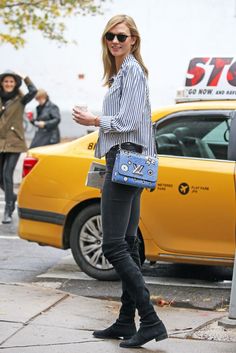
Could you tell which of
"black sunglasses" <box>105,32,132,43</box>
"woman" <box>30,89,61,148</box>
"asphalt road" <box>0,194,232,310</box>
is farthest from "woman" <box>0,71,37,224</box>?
"black sunglasses" <box>105,32,132,43</box>

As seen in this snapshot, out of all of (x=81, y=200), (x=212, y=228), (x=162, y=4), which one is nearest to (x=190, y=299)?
(x=212, y=228)

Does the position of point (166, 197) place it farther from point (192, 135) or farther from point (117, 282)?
point (117, 282)

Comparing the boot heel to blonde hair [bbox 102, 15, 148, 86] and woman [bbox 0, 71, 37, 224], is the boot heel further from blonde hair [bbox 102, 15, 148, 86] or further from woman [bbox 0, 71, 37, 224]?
woman [bbox 0, 71, 37, 224]

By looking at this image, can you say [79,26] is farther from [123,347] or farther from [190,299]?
[123,347]

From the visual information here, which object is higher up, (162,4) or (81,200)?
(162,4)

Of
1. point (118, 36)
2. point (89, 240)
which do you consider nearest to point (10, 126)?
point (89, 240)

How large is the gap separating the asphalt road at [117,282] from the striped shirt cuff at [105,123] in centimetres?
227

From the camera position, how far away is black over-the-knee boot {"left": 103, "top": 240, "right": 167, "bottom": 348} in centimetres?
517

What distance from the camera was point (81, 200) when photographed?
304 inches

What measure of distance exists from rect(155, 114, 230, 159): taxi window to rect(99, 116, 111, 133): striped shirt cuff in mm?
2592

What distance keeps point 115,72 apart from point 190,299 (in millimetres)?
2427

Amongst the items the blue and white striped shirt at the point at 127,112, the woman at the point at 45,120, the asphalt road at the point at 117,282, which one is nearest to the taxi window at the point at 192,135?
the asphalt road at the point at 117,282

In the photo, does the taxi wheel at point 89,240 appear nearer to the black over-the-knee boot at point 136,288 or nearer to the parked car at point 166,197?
the parked car at point 166,197

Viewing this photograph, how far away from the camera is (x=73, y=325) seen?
5828mm
